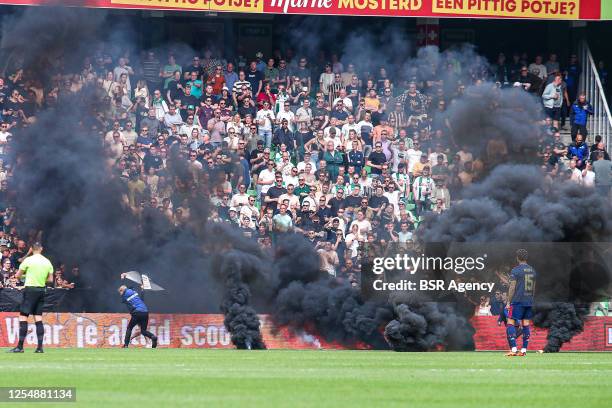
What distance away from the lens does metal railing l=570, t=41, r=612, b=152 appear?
1256 inches

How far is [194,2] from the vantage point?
3109cm

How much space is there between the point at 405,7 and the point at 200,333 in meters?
10.6

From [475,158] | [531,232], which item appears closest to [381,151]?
[475,158]

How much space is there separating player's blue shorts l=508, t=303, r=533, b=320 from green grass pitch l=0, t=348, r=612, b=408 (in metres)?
0.90

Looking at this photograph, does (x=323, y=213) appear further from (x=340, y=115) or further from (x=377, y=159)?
(x=340, y=115)

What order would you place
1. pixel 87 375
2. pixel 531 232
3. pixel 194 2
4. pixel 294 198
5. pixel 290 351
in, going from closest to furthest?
pixel 87 375 → pixel 290 351 → pixel 531 232 → pixel 294 198 → pixel 194 2

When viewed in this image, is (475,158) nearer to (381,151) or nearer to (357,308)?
(381,151)

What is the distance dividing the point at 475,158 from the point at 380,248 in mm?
3653

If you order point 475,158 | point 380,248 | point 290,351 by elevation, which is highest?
point 475,158

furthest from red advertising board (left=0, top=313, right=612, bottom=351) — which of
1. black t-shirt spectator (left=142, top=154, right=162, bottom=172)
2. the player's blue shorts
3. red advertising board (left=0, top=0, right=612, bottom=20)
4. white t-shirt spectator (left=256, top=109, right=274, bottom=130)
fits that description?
red advertising board (left=0, top=0, right=612, bottom=20)

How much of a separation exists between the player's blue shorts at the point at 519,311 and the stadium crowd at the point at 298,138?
518 cm

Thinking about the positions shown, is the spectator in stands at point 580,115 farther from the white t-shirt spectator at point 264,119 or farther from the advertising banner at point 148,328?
the advertising banner at point 148,328

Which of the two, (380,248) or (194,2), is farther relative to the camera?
(194,2)

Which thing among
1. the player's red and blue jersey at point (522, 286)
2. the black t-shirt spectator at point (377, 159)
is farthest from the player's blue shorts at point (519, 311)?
the black t-shirt spectator at point (377, 159)
